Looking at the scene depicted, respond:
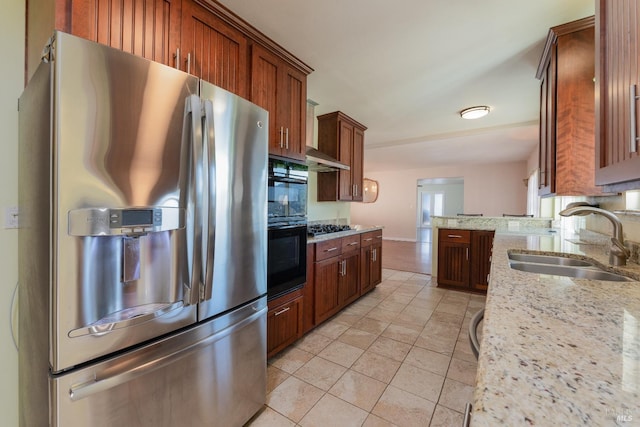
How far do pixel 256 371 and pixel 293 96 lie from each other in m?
2.05

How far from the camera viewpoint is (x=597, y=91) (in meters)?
1.07

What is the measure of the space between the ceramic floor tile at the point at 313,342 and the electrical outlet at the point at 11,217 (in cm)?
192

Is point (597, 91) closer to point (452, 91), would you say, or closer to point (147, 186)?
point (147, 186)

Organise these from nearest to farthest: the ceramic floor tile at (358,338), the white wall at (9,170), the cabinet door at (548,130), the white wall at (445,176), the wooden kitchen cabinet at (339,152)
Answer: the white wall at (9,170), the cabinet door at (548,130), the ceramic floor tile at (358,338), the wooden kitchen cabinet at (339,152), the white wall at (445,176)

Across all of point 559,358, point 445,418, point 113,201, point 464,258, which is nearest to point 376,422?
point 445,418

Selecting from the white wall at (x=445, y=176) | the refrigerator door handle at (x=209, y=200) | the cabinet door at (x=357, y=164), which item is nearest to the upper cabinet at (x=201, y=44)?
the refrigerator door handle at (x=209, y=200)

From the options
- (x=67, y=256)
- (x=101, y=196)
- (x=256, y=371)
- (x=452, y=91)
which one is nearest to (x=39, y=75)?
(x=101, y=196)

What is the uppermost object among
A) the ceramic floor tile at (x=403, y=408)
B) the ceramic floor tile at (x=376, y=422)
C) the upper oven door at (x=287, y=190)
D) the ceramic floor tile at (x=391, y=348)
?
the upper oven door at (x=287, y=190)

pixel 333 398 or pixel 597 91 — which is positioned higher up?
pixel 597 91

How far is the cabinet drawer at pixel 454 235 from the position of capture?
3.76 meters

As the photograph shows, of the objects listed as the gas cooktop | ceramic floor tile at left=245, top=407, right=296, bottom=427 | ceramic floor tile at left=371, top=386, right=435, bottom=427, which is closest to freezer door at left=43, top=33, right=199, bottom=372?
ceramic floor tile at left=245, top=407, right=296, bottom=427

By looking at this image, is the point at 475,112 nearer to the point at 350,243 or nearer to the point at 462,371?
the point at 350,243

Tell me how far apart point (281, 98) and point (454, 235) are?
10.1 feet

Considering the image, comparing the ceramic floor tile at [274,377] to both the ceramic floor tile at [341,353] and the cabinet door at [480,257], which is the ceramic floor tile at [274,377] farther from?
the cabinet door at [480,257]
